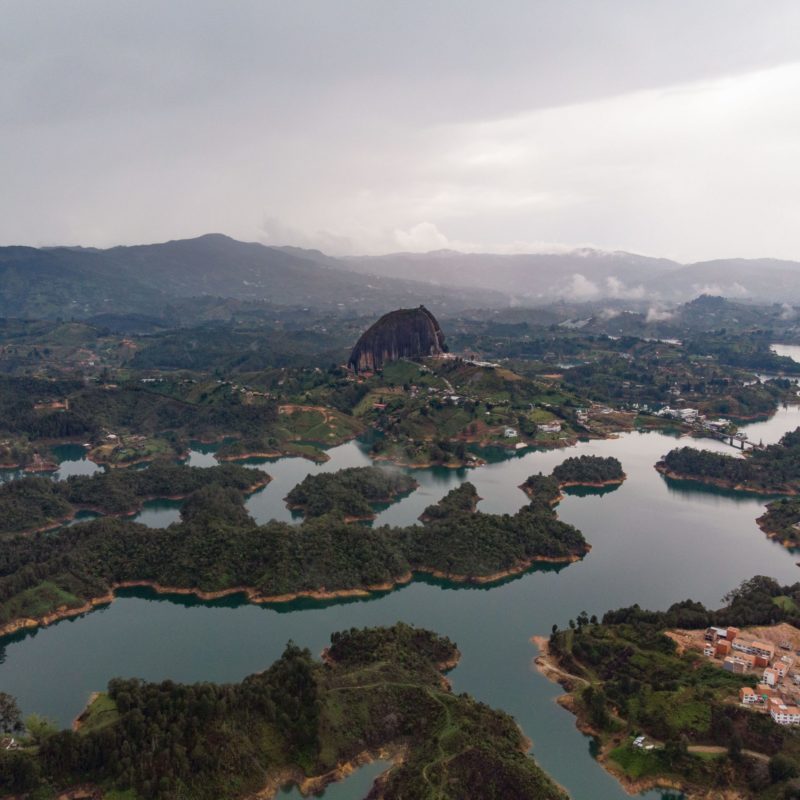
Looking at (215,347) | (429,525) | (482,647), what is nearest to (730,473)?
(429,525)

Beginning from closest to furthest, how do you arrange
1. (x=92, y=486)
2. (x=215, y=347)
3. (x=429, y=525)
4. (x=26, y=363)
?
(x=429, y=525), (x=92, y=486), (x=26, y=363), (x=215, y=347)

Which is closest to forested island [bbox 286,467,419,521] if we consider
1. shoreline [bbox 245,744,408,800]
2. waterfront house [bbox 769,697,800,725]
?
shoreline [bbox 245,744,408,800]

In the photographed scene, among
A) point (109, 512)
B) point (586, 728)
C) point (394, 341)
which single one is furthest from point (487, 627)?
point (394, 341)

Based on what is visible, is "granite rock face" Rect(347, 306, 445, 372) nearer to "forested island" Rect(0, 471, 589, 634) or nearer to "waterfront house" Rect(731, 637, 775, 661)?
"forested island" Rect(0, 471, 589, 634)

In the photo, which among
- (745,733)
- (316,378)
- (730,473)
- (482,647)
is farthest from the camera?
(316,378)

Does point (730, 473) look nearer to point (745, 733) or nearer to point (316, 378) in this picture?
point (745, 733)

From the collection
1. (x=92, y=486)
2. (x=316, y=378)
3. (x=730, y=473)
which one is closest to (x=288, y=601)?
(x=92, y=486)

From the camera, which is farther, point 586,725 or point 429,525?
point 429,525

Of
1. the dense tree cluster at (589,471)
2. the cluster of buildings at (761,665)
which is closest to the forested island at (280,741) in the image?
the cluster of buildings at (761,665)
